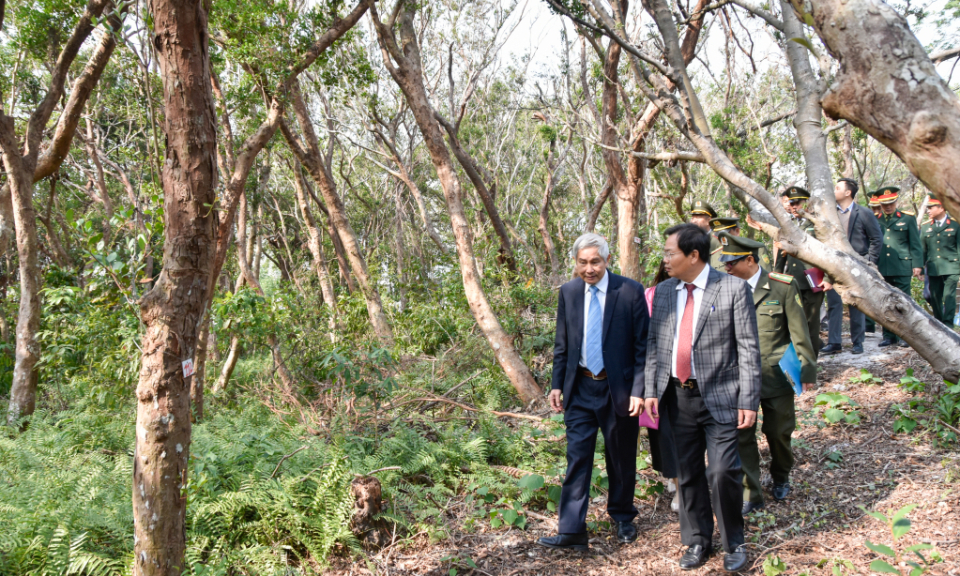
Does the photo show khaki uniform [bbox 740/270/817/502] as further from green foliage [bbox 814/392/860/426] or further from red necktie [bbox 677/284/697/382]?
green foliage [bbox 814/392/860/426]

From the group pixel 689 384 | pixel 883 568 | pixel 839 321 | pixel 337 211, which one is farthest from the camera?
pixel 337 211

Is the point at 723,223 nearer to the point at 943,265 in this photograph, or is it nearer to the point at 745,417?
the point at 745,417

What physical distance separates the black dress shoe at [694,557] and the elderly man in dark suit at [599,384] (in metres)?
0.46

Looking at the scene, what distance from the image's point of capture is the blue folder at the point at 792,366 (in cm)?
412

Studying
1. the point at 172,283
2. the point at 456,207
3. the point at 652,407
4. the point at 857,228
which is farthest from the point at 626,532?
the point at 857,228

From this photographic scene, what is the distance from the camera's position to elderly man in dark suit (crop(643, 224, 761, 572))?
3.46 meters

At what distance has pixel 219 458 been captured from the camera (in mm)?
4742

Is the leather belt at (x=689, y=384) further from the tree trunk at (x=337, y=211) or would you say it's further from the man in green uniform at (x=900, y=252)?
the tree trunk at (x=337, y=211)

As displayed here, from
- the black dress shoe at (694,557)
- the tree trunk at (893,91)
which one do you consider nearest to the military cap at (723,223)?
the black dress shoe at (694,557)

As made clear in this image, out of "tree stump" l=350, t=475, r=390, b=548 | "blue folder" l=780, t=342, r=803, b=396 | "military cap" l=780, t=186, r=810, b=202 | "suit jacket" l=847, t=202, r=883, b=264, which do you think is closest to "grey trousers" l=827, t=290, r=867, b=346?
"suit jacket" l=847, t=202, r=883, b=264

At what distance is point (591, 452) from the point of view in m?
3.91

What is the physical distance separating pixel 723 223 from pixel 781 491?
2.52m

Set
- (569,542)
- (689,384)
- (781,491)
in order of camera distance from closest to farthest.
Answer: (689,384) → (569,542) → (781,491)

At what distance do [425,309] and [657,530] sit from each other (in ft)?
20.5
